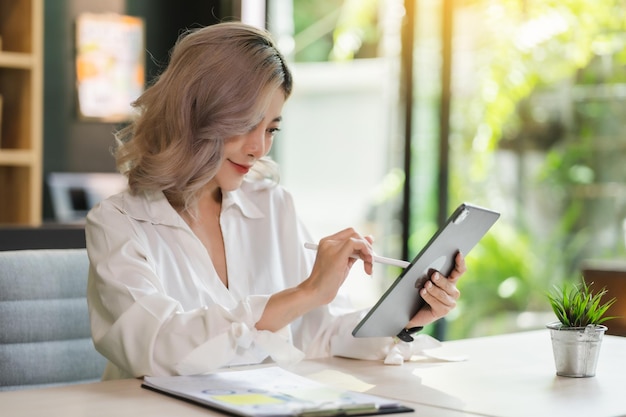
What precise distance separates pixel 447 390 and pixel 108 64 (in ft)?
11.2

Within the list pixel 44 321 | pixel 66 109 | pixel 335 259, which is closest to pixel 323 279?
pixel 335 259

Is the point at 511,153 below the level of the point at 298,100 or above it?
below

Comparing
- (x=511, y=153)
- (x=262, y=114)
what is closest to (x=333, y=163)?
(x=511, y=153)

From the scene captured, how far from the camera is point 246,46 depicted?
211 centimetres

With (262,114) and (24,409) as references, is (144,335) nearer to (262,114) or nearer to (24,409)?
(24,409)

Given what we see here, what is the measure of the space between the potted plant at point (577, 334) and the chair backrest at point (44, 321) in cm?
108

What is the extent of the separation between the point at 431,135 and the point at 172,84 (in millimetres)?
2716

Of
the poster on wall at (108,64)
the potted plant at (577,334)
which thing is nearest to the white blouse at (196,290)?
the potted plant at (577,334)

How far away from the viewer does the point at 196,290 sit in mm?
2111

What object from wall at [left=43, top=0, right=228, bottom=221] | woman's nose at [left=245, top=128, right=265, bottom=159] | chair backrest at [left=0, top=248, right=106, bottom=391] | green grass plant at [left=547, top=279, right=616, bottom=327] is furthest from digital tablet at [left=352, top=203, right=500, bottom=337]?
wall at [left=43, top=0, right=228, bottom=221]

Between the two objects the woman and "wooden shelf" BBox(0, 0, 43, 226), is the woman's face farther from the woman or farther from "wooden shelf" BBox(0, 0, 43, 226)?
"wooden shelf" BBox(0, 0, 43, 226)

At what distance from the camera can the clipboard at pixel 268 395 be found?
54.9 inches

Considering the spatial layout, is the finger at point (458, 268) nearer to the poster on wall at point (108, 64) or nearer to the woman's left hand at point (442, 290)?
the woman's left hand at point (442, 290)

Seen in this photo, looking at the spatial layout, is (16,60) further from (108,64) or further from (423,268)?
(423,268)
